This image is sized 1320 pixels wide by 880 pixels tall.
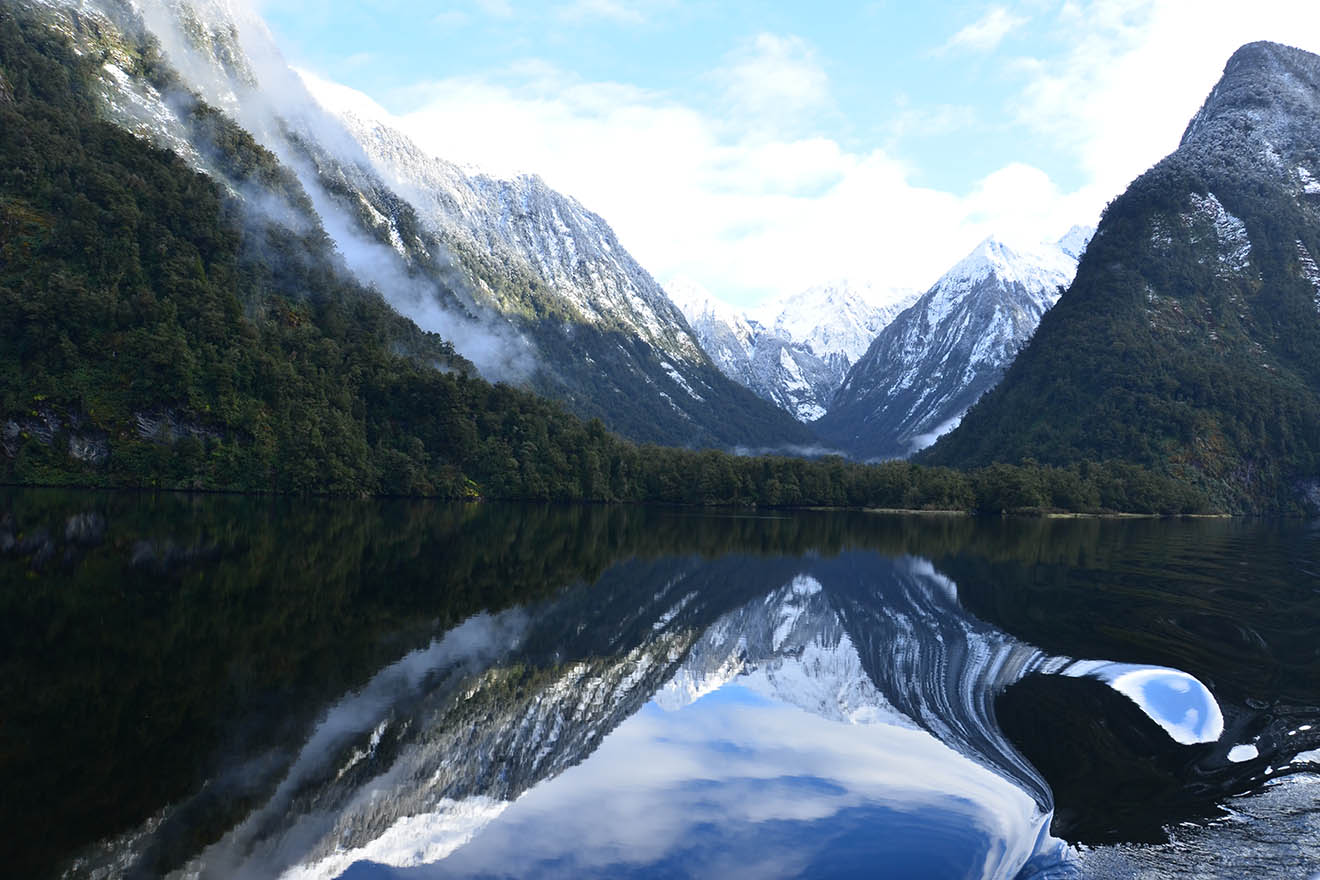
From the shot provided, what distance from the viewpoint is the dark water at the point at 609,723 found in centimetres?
1638

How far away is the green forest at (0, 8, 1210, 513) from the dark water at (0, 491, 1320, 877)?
93.6 m

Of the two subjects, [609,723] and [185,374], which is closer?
[609,723]

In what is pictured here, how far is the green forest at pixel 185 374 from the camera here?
435 ft

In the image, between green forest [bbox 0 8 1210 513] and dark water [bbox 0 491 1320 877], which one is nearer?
dark water [bbox 0 491 1320 877]

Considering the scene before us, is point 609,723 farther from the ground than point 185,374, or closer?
closer

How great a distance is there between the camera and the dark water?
645 inches

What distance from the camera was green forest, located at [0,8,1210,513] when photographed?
132500 mm

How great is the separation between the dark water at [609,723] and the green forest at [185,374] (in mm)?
93570

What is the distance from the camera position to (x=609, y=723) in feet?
82.2

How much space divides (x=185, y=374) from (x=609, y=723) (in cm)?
14027

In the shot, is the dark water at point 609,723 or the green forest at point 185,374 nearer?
the dark water at point 609,723

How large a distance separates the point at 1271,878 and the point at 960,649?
21.0 metres

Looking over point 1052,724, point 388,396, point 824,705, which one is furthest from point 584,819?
point 388,396

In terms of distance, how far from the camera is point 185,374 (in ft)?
469
